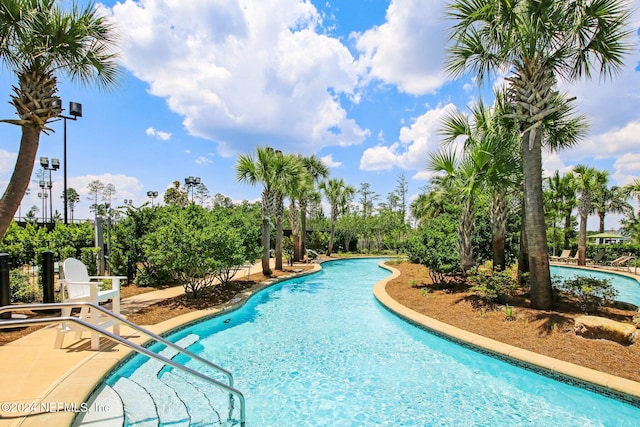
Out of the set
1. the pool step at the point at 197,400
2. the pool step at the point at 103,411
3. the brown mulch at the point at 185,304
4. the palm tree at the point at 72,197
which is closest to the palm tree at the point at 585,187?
the brown mulch at the point at 185,304

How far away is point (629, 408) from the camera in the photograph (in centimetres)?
397

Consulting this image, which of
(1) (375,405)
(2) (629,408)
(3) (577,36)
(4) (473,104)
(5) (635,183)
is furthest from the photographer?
(5) (635,183)

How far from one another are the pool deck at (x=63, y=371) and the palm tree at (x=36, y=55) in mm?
2758

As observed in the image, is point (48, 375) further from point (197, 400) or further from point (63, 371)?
point (197, 400)

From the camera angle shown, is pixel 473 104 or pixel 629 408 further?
pixel 473 104

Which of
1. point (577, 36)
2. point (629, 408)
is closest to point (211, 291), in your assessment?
point (629, 408)

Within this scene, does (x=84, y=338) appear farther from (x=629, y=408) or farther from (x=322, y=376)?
(x=629, y=408)

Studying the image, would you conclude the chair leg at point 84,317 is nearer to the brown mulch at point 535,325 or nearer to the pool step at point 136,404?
the pool step at point 136,404

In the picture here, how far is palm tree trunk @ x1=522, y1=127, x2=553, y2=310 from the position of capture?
6945 mm

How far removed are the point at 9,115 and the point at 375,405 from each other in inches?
337

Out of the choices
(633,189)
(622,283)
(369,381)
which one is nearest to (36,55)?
(369,381)

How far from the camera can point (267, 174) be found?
1308 cm

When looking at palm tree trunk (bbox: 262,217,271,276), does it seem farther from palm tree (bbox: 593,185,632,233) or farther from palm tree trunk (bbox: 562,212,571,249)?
palm tree (bbox: 593,185,632,233)

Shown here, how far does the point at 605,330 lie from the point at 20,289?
11907 mm
